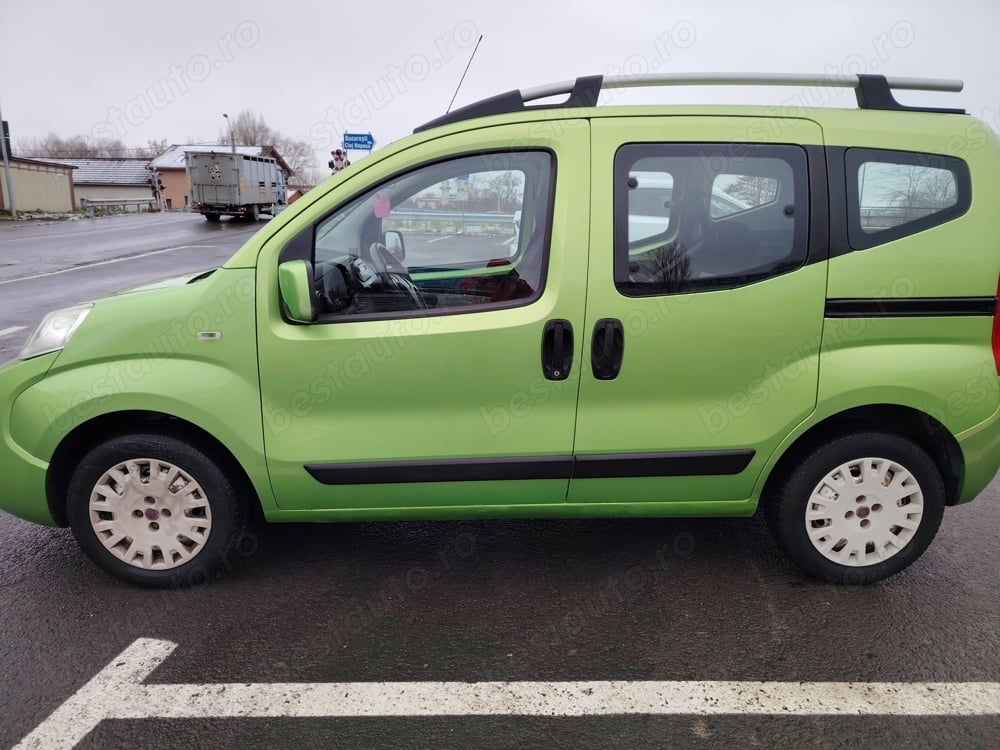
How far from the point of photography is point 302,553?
3.42 m

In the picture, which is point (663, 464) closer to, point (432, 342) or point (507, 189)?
point (432, 342)

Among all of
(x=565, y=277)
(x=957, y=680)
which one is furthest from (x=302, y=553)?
(x=957, y=680)

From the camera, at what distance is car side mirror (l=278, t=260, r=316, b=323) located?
2705 millimetres

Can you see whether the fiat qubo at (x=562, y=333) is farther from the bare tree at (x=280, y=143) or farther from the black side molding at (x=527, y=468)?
the bare tree at (x=280, y=143)

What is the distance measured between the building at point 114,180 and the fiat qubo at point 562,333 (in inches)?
2962

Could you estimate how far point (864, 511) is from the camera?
309 cm

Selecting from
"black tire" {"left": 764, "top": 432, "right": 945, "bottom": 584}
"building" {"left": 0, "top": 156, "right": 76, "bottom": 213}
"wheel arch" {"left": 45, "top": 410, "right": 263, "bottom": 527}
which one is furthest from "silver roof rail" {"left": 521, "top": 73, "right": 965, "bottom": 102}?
"building" {"left": 0, "top": 156, "right": 76, "bottom": 213}

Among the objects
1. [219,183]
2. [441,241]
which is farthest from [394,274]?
[219,183]

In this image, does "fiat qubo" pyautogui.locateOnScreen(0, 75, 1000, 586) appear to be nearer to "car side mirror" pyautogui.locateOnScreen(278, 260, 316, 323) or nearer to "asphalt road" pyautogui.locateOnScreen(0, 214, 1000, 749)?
"car side mirror" pyautogui.locateOnScreen(278, 260, 316, 323)

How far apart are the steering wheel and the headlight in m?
1.14

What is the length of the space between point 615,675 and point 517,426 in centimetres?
95

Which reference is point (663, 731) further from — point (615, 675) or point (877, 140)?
point (877, 140)

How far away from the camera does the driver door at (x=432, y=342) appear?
2.84m

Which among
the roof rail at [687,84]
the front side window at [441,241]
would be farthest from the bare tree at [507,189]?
the roof rail at [687,84]
